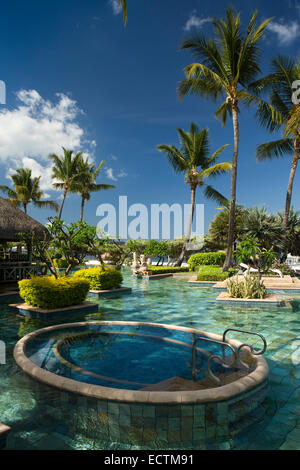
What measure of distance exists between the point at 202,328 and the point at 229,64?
1546 centimetres

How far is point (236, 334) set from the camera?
22.9 feet

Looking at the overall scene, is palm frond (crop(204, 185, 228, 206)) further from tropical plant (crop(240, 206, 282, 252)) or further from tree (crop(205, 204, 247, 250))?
tree (crop(205, 204, 247, 250))

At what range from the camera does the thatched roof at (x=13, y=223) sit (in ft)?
45.4

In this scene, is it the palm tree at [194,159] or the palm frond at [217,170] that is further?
the palm tree at [194,159]

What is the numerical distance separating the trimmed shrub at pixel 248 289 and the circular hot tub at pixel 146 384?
5129mm

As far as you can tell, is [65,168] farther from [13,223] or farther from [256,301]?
[256,301]

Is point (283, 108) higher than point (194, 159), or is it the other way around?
point (283, 108)

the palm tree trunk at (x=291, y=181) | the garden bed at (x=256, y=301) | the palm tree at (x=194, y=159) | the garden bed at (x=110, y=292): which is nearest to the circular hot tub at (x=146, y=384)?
the garden bed at (x=256, y=301)

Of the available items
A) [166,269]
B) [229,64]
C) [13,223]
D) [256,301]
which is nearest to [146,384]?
[256,301]

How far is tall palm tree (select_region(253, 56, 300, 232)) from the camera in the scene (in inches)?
731

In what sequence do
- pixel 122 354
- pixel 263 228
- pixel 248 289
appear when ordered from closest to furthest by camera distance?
pixel 122 354
pixel 248 289
pixel 263 228

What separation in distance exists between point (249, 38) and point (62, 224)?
1464cm

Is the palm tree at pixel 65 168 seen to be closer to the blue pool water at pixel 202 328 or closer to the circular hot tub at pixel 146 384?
the blue pool water at pixel 202 328

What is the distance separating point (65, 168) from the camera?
32188 millimetres
